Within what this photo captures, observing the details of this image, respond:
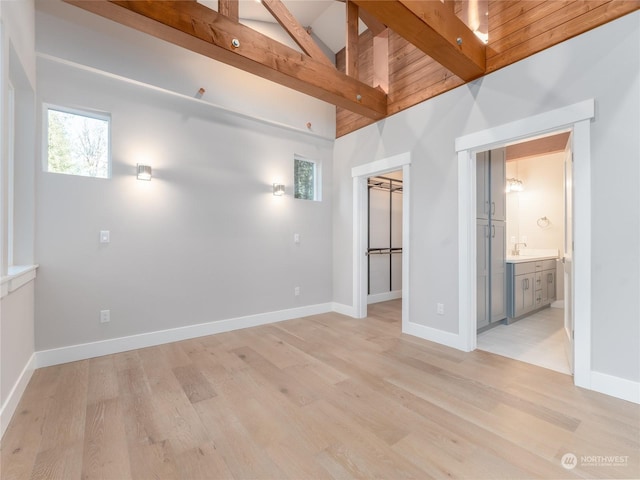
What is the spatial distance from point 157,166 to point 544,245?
20.3ft

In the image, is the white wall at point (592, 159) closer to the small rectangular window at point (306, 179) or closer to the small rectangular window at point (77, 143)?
the small rectangular window at point (306, 179)

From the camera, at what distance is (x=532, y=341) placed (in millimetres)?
3258

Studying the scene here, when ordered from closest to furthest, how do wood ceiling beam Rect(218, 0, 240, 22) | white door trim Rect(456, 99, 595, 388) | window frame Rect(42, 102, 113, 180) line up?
white door trim Rect(456, 99, 595, 388) → wood ceiling beam Rect(218, 0, 240, 22) → window frame Rect(42, 102, 113, 180)

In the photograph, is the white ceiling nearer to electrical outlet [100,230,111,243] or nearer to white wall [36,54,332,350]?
white wall [36,54,332,350]

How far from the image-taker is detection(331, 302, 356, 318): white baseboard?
14.2 feet

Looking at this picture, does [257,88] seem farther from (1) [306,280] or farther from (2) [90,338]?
(2) [90,338]

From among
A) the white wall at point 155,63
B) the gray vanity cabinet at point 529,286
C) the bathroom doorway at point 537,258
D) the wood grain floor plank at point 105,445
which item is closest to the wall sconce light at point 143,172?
the white wall at point 155,63

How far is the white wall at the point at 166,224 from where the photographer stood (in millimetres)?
2705

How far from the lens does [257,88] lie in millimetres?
3859

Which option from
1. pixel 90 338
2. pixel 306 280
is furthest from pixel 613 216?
pixel 90 338

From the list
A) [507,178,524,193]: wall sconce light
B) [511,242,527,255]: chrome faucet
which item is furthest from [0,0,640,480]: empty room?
[507,178,524,193]: wall sconce light

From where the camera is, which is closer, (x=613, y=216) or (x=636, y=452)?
(x=636, y=452)

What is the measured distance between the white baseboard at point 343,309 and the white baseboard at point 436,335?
3.08 feet

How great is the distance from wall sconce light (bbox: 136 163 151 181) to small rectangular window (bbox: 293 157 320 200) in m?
1.92
